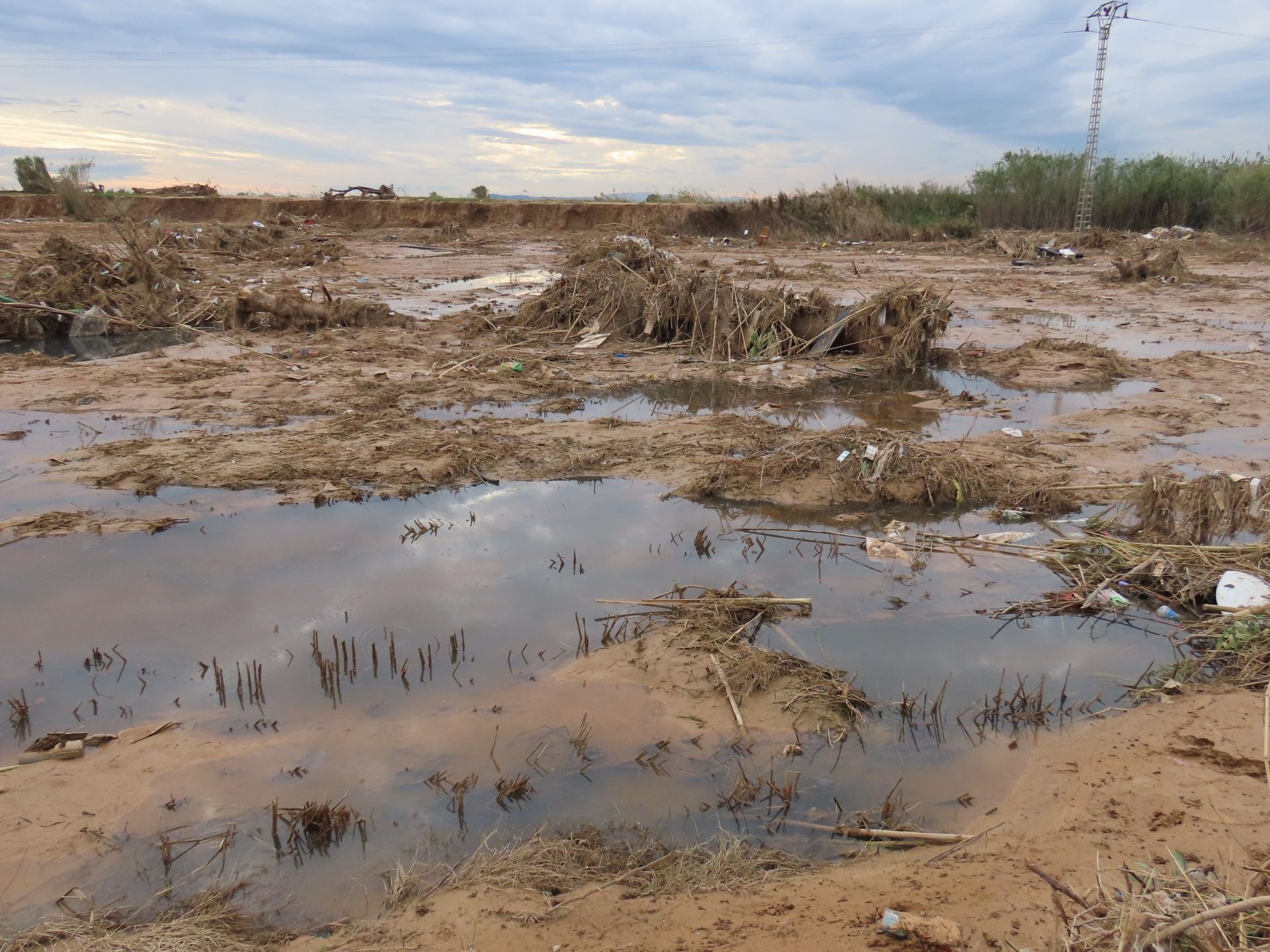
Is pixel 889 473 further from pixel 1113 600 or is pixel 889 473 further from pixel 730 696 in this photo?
pixel 730 696

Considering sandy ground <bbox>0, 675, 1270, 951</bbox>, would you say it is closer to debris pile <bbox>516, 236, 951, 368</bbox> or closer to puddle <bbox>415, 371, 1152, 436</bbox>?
puddle <bbox>415, 371, 1152, 436</bbox>

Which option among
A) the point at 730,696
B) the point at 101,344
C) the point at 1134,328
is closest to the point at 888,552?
the point at 730,696

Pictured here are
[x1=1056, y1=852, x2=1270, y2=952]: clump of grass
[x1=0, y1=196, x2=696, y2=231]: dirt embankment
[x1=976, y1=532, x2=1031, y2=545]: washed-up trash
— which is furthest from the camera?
[x1=0, y1=196, x2=696, y2=231]: dirt embankment

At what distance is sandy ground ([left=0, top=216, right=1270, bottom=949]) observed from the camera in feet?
8.21

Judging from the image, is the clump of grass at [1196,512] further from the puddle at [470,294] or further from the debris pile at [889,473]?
the puddle at [470,294]

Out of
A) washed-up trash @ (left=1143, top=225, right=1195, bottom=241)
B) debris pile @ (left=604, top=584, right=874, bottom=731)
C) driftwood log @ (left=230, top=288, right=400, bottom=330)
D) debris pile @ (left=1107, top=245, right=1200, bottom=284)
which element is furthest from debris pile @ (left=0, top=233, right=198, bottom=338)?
washed-up trash @ (left=1143, top=225, right=1195, bottom=241)

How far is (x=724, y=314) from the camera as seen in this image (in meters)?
10.5

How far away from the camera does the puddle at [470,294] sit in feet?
44.7

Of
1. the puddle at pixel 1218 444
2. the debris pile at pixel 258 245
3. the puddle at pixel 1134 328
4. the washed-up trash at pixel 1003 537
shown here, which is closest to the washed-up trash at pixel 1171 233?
the puddle at pixel 1134 328

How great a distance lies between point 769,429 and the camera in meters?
7.12

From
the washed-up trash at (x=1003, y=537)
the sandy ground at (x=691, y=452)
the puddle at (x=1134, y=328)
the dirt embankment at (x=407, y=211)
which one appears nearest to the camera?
the sandy ground at (x=691, y=452)

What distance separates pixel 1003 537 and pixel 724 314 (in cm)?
603

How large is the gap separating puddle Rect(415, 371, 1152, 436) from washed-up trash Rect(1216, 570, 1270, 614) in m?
3.17

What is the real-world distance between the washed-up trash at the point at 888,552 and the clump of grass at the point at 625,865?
8.40ft
